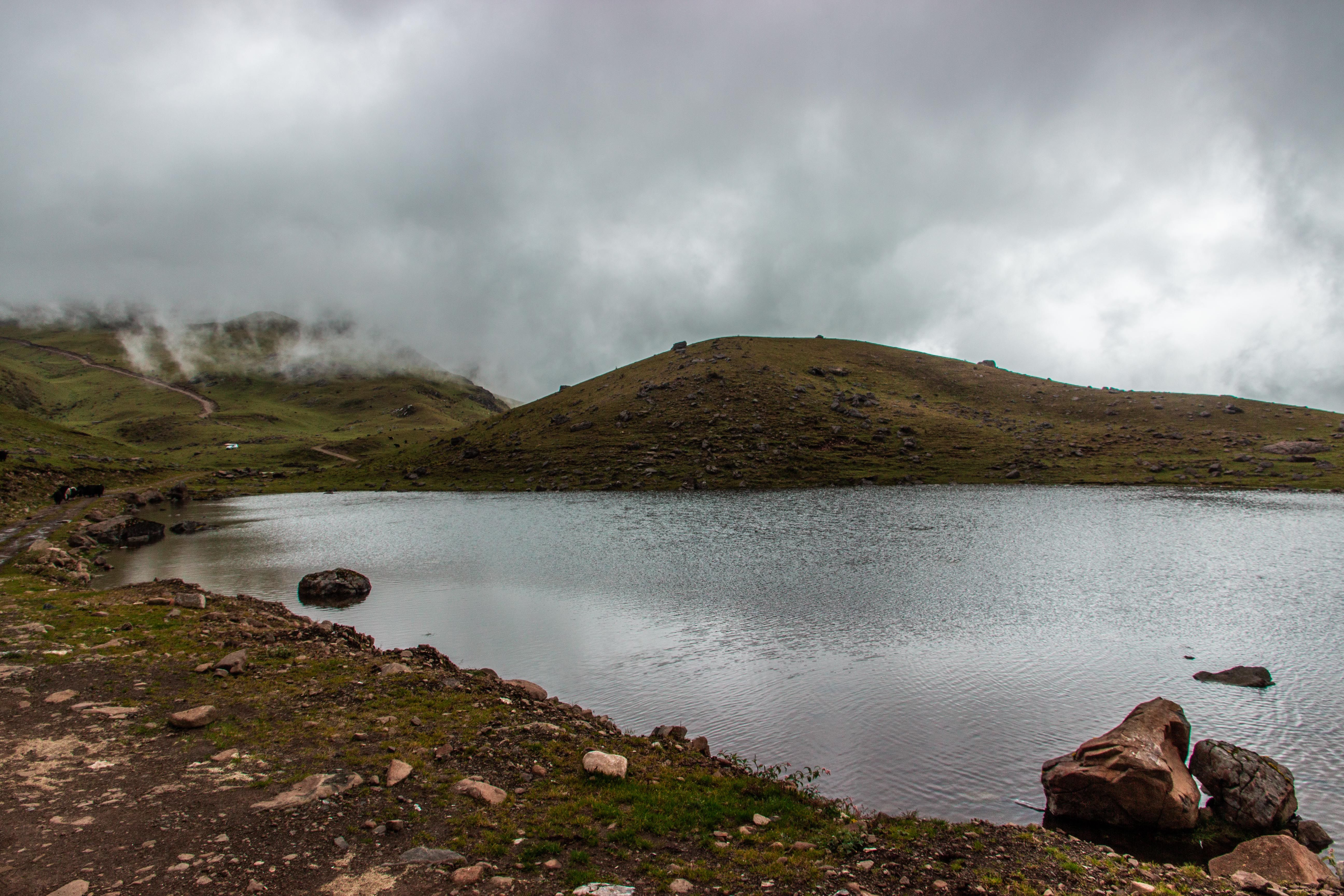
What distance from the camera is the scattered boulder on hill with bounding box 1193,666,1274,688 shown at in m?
25.2

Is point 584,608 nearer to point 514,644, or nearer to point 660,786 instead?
point 514,644

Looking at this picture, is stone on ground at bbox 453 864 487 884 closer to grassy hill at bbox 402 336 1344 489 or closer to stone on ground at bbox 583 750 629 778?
stone on ground at bbox 583 750 629 778

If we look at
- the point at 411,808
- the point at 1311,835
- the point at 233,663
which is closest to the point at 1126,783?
the point at 1311,835

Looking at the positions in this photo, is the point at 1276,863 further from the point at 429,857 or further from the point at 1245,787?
the point at 429,857

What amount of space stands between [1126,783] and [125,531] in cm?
8306

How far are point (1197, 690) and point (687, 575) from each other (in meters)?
30.1

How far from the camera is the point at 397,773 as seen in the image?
13.9 m

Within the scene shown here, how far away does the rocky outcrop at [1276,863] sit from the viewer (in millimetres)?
12469

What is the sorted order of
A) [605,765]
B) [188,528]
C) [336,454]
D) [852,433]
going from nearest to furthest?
[605,765] → [188,528] → [852,433] → [336,454]

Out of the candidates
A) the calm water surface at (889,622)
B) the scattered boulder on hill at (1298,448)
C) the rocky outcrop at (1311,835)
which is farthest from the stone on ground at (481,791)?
the scattered boulder on hill at (1298,448)

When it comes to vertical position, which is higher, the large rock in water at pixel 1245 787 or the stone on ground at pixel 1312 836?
the large rock in water at pixel 1245 787

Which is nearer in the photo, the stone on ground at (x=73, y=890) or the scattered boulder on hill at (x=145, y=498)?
the stone on ground at (x=73, y=890)

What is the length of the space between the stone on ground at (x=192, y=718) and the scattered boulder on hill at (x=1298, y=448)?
A: 549 ft

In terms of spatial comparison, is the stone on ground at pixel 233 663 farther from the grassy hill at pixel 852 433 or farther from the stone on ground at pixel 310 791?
the grassy hill at pixel 852 433
